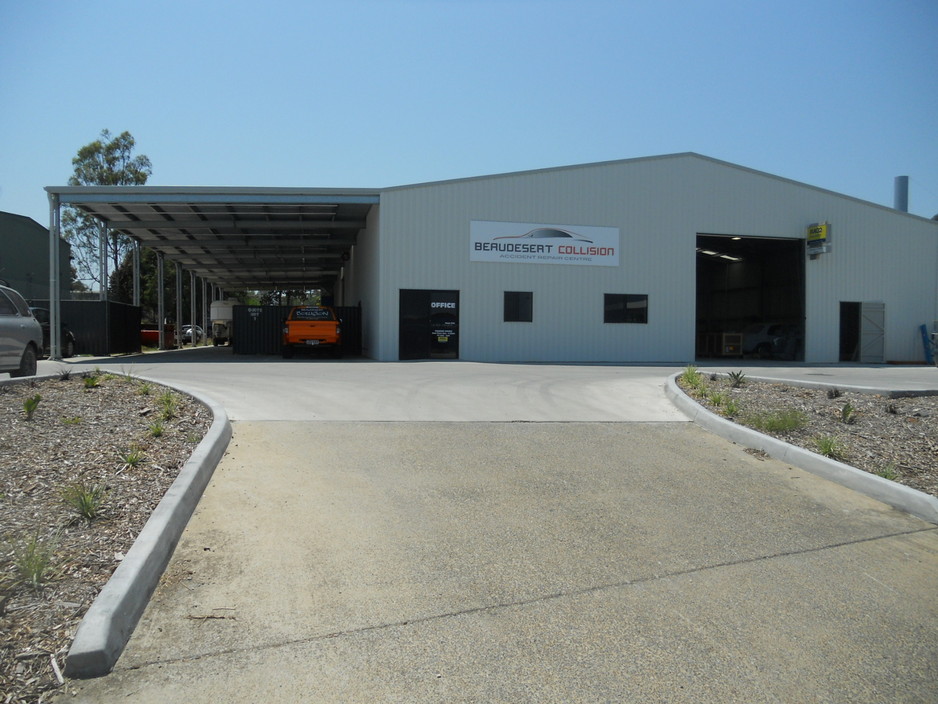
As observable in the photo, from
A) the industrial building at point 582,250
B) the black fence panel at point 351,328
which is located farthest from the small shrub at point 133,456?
the black fence panel at point 351,328

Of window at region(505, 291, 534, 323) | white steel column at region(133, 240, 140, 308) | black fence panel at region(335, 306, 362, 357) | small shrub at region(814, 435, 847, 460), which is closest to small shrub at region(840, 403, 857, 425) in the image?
small shrub at region(814, 435, 847, 460)

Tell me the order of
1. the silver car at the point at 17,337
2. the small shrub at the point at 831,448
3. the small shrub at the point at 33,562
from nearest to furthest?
the small shrub at the point at 33,562
the small shrub at the point at 831,448
the silver car at the point at 17,337

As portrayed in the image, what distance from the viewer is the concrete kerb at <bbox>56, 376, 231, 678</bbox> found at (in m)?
3.16

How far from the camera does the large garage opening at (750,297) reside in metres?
27.7

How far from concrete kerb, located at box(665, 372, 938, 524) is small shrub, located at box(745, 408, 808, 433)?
Result: 0.74 ft

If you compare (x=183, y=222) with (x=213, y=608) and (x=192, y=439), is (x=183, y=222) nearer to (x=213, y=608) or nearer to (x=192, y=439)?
(x=192, y=439)

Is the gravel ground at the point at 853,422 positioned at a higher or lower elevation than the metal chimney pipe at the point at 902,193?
lower

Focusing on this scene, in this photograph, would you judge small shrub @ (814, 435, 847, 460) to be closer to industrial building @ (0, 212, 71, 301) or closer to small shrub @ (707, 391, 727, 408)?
small shrub @ (707, 391, 727, 408)

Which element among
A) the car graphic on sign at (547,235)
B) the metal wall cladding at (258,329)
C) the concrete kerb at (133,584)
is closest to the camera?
the concrete kerb at (133,584)

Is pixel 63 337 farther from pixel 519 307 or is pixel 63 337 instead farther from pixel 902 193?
pixel 902 193

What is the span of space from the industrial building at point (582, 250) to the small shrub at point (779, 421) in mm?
14269

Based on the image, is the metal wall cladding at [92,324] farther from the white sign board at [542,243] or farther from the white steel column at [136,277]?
the white sign board at [542,243]

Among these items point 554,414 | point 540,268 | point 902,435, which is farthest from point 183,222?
point 902,435

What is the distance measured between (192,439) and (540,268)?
17428mm
